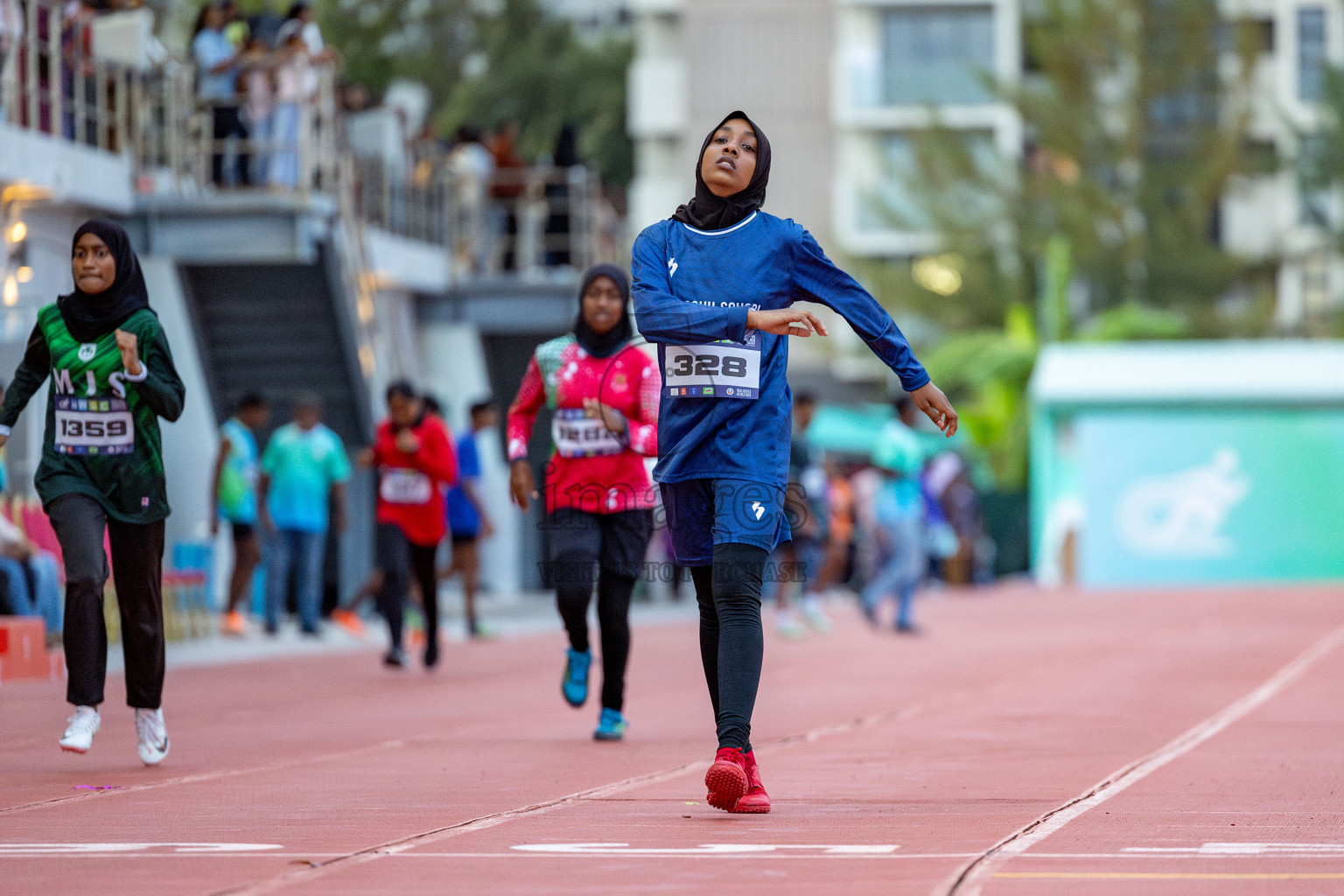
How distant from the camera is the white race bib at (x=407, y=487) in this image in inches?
592

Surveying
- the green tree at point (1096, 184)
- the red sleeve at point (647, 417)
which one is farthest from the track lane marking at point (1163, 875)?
the green tree at point (1096, 184)

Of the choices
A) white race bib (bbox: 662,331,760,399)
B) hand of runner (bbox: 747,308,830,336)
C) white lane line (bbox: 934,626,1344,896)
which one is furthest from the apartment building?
hand of runner (bbox: 747,308,830,336)

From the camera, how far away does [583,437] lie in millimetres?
10336

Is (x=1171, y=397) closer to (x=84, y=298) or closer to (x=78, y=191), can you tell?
(x=78, y=191)

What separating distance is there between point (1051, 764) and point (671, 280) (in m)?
2.48

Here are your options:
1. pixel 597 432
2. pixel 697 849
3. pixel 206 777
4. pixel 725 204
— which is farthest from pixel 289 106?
pixel 697 849

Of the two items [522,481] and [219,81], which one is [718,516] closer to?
[522,481]

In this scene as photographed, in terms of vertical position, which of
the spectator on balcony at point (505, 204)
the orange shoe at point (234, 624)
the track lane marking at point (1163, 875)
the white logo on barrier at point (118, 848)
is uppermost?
the spectator on balcony at point (505, 204)

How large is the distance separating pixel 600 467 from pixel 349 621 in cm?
983

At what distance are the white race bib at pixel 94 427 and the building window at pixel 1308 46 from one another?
53471 millimetres

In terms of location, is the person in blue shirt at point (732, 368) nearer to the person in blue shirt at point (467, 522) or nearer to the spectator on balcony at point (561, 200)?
the person in blue shirt at point (467, 522)

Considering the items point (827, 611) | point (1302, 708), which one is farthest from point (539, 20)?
point (1302, 708)

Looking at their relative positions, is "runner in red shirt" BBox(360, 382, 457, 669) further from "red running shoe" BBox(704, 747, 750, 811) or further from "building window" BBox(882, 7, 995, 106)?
"building window" BBox(882, 7, 995, 106)

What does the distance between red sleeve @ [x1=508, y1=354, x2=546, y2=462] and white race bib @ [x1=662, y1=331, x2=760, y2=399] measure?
3195 mm
